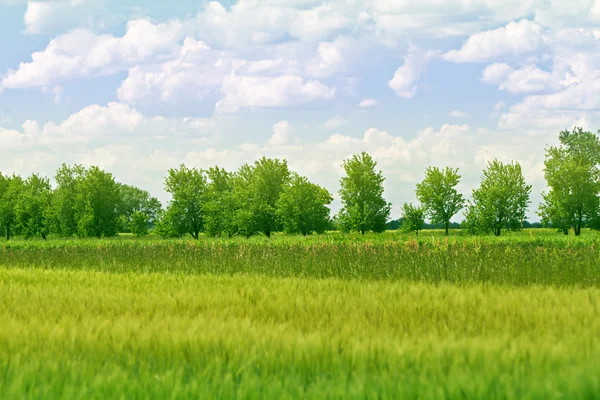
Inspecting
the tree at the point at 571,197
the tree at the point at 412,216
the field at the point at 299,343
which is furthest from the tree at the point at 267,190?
the field at the point at 299,343

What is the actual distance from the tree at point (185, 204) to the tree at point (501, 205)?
26661mm

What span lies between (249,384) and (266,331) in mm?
1744

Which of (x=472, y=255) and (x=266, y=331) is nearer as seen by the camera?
(x=266, y=331)

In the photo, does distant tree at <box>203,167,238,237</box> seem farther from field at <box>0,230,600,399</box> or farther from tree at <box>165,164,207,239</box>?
field at <box>0,230,600,399</box>

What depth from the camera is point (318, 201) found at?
57344 millimetres

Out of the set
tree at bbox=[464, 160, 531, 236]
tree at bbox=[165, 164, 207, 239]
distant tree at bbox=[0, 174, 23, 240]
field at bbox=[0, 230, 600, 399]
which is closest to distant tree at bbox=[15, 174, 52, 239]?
distant tree at bbox=[0, 174, 23, 240]

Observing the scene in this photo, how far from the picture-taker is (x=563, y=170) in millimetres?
57031

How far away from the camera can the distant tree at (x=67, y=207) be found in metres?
68.4

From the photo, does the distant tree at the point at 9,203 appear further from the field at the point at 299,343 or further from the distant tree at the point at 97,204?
the field at the point at 299,343

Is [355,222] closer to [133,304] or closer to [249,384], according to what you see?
[133,304]

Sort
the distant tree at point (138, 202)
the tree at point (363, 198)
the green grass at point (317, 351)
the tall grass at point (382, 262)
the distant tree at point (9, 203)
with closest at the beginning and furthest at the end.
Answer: the green grass at point (317, 351)
the tall grass at point (382, 262)
the tree at point (363, 198)
the distant tree at point (9, 203)
the distant tree at point (138, 202)

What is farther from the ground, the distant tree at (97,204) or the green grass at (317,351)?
the distant tree at (97,204)

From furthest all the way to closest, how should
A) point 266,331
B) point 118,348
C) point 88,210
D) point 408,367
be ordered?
point 88,210 < point 266,331 < point 118,348 < point 408,367

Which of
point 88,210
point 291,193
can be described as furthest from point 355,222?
point 88,210
